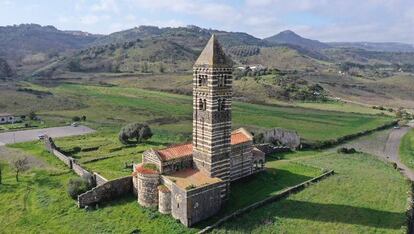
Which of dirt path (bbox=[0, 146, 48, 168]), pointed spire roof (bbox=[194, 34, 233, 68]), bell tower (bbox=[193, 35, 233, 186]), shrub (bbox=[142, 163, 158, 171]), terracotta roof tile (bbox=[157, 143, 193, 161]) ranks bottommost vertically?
dirt path (bbox=[0, 146, 48, 168])

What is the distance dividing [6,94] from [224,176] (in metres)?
86.9

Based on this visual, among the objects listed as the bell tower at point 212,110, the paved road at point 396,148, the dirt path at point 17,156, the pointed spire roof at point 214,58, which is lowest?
the paved road at point 396,148

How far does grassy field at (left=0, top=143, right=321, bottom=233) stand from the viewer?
36.9 metres

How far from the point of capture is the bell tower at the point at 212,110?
40625mm

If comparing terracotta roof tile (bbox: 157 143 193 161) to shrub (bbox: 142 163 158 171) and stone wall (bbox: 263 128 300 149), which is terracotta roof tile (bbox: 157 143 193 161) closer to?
shrub (bbox: 142 163 158 171)

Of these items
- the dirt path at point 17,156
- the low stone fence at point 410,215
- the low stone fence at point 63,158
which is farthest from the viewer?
the dirt path at point 17,156

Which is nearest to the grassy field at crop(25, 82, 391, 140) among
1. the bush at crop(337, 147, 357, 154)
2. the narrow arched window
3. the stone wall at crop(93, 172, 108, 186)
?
the bush at crop(337, 147, 357, 154)

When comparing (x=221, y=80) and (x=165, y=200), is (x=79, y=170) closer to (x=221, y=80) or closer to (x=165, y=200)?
(x=165, y=200)

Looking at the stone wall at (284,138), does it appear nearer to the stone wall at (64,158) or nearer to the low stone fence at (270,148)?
the low stone fence at (270,148)

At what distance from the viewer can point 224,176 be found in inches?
1688

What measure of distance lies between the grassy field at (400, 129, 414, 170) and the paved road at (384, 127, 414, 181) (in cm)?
63

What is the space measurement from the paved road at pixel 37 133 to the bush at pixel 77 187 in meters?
26.9

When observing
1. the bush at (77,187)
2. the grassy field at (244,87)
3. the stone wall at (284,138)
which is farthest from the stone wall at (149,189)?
the grassy field at (244,87)

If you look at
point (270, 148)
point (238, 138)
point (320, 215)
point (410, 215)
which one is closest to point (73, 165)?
point (238, 138)
